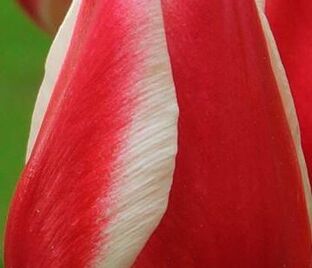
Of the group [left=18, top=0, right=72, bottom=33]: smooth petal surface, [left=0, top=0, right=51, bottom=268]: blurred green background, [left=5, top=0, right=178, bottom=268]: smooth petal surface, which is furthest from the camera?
[left=0, top=0, right=51, bottom=268]: blurred green background

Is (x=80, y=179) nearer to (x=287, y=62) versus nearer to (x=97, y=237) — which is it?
(x=97, y=237)

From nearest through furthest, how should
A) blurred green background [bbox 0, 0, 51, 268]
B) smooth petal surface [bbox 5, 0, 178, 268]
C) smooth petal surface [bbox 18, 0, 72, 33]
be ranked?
smooth petal surface [bbox 5, 0, 178, 268]
smooth petal surface [bbox 18, 0, 72, 33]
blurred green background [bbox 0, 0, 51, 268]

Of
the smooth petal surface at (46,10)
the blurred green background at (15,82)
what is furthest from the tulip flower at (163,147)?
the blurred green background at (15,82)

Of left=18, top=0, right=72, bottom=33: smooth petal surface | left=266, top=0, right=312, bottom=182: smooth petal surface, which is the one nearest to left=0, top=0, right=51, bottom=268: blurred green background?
left=18, top=0, right=72, bottom=33: smooth petal surface

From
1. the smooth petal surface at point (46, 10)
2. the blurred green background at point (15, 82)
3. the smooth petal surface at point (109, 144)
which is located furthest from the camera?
the blurred green background at point (15, 82)

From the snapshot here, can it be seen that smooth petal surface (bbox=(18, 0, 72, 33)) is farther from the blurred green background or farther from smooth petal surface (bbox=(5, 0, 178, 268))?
smooth petal surface (bbox=(5, 0, 178, 268))

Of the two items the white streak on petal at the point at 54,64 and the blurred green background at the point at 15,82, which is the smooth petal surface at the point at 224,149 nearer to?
the white streak on petal at the point at 54,64
